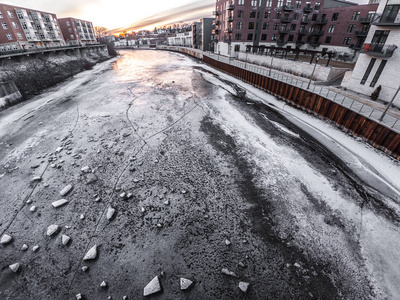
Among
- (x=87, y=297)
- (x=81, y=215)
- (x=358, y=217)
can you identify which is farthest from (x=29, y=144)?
(x=358, y=217)

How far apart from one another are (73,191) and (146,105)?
43.3 feet

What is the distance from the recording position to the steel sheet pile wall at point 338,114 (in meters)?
12.3

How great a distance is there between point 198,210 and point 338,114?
15.8 m

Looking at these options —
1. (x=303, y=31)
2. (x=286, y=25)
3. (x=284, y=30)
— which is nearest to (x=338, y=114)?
(x=284, y=30)

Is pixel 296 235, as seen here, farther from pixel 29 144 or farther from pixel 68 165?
pixel 29 144

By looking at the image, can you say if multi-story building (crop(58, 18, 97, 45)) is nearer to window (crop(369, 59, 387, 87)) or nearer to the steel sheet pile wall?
the steel sheet pile wall

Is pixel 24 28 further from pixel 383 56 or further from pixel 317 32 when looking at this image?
pixel 383 56

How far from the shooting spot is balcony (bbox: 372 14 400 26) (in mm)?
17623

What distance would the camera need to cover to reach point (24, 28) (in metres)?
63.8

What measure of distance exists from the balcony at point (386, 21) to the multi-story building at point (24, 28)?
8605cm

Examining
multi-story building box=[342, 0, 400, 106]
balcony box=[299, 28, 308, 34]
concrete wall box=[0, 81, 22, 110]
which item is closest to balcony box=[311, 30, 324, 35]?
balcony box=[299, 28, 308, 34]

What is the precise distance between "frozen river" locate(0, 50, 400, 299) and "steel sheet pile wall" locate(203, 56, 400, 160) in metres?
0.80

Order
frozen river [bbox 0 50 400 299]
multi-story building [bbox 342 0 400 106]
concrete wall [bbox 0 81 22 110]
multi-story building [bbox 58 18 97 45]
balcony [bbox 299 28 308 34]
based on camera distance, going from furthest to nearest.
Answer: multi-story building [bbox 58 18 97 45]
balcony [bbox 299 28 308 34]
concrete wall [bbox 0 81 22 110]
multi-story building [bbox 342 0 400 106]
frozen river [bbox 0 50 400 299]

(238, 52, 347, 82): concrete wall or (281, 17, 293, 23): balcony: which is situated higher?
(281, 17, 293, 23): balcony
